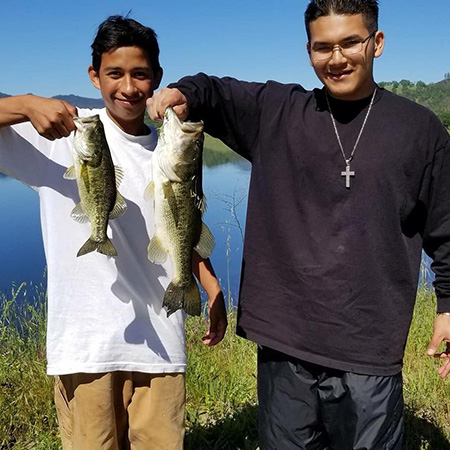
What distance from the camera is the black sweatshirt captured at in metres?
2.59

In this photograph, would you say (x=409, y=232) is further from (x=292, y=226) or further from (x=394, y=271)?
(x=292, y=226)

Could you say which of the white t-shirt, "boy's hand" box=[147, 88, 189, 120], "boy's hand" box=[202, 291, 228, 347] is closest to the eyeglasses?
"boy's hand" box=[147, 88, 189, 120]

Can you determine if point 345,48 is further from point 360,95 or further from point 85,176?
point 85,176

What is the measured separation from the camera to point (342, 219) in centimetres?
262

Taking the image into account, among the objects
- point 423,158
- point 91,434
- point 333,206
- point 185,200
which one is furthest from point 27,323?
point 423,158

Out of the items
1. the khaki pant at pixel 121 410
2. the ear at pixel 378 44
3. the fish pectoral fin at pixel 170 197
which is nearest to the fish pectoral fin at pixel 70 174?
the fish pectoral fin at pixel 170 197

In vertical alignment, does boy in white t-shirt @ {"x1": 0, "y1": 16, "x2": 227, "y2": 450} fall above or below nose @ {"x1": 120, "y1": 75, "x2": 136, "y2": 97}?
below

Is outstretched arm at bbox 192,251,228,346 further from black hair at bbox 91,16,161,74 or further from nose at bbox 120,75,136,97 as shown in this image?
black hair at bbox 91,16,161,74

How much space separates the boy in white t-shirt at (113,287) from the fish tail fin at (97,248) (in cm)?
19

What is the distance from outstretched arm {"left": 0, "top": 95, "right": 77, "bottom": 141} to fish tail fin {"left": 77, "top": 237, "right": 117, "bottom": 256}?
20.4 inches

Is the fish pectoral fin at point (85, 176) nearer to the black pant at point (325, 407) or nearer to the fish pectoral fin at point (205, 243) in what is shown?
the fish pectoral fin at point (205, 243)

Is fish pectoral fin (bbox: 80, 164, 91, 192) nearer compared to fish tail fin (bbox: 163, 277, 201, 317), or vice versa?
fish pectoral fin (bbox: 80, 164, 91, 192)

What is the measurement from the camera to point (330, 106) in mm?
2742

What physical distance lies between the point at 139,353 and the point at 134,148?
108 centimetres
